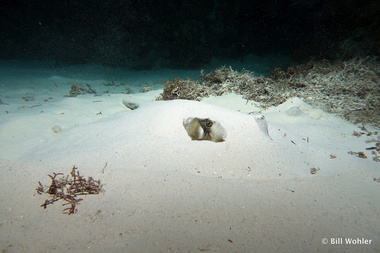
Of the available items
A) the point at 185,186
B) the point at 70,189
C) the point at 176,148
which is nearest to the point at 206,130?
the point at 176,148

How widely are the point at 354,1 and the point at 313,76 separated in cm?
614

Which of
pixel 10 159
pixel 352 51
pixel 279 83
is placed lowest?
pixel 10 159

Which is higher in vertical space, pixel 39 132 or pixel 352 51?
pixel 352 51

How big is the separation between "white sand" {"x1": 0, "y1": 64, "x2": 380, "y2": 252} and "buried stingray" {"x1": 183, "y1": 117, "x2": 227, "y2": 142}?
0.10 metres

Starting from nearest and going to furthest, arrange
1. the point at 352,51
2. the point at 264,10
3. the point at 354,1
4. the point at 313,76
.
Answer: the point at 313,76
the point at 352,51
the point at 354,1
the point at 264,10

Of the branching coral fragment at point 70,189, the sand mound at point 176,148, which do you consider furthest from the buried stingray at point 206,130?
the branching coral fragment at point 70,189

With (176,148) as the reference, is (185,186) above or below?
below

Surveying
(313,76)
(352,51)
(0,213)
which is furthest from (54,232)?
(352,51)

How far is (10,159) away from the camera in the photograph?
2.46 m

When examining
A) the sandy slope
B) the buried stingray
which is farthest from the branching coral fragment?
the buried stingray

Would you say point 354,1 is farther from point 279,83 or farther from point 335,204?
point 335,204

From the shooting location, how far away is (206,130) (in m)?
2.70

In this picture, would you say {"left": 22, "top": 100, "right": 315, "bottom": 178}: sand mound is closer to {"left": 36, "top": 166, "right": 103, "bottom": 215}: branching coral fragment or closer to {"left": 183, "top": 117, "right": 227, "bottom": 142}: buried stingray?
{"left": 183, "top": 117, "right": 227, "bottom": 142}: buried stingray

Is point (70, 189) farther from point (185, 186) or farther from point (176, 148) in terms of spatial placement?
point (176, 148)
